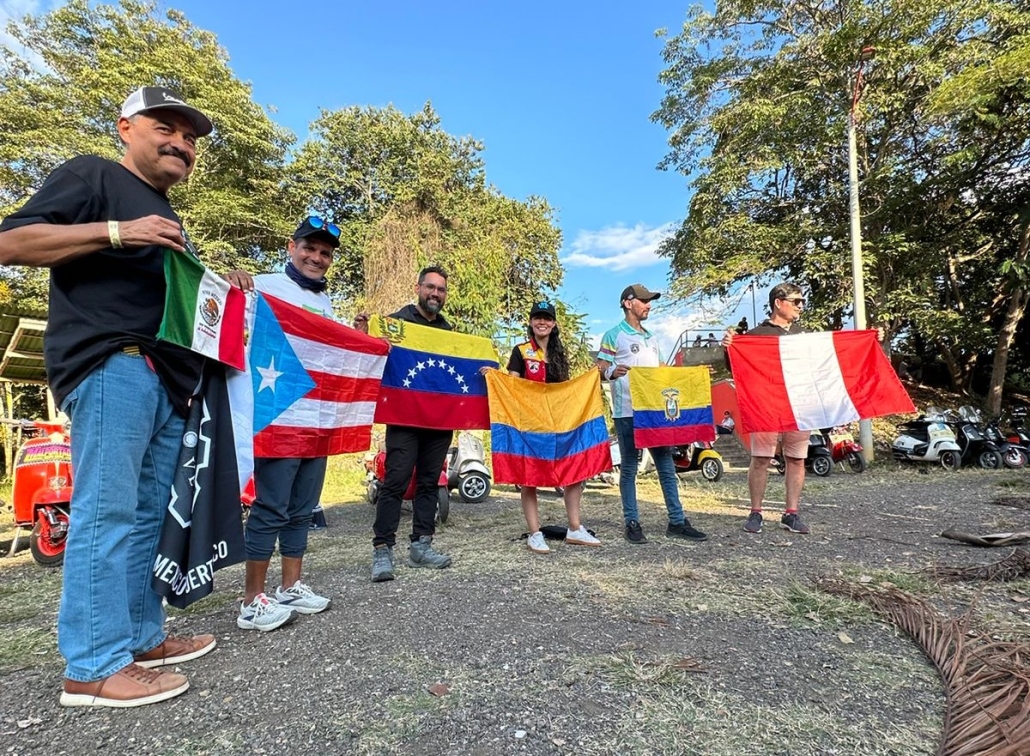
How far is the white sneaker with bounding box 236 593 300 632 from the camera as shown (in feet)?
8.18

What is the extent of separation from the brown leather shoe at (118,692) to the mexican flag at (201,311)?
3.83 feet

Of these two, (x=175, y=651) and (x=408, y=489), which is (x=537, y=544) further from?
(x=175, y=651)

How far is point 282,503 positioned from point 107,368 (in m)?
1.05

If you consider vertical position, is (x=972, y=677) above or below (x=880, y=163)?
below

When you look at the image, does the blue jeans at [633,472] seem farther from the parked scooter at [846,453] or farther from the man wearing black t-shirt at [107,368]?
the parked scooter at [846,453]

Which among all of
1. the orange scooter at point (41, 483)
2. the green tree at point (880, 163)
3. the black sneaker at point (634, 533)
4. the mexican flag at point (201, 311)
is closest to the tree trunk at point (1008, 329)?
the green tree at point (880, 163)

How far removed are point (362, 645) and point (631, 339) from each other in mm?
3100

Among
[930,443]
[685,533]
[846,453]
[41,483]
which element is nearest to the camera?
[685,533]

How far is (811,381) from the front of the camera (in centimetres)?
474

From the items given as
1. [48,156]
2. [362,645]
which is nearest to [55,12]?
[48,156]

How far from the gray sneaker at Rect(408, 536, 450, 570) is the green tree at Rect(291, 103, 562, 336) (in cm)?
726

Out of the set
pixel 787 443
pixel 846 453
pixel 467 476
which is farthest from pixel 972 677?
pixel 846 453

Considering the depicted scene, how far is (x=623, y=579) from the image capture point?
3158 millimetres

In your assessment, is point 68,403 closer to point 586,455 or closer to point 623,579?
point 623,579
